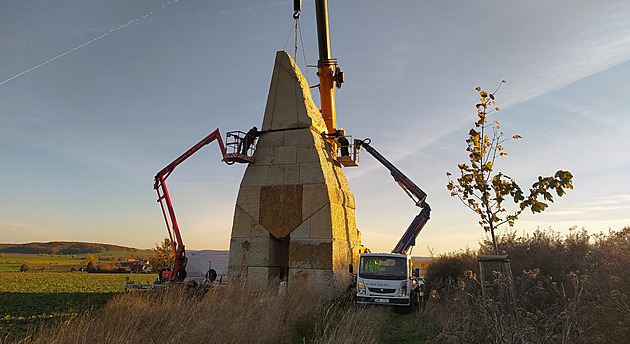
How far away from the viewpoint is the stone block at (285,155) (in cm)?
1664

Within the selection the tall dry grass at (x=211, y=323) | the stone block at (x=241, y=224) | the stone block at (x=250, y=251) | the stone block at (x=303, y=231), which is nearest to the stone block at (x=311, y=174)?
the stone block at (x=303, y=231)

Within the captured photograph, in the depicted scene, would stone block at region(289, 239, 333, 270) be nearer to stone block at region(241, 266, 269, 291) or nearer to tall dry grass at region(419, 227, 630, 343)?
stone block at region(241, 266, 269, 291)

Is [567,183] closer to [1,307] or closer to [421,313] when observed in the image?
→ [421,313]

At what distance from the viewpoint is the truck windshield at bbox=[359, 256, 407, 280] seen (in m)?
14.7

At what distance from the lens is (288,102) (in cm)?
1761

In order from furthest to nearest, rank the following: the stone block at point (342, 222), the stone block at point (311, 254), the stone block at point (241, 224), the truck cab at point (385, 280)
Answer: the stone block at point (241, 224), the stone block at point (342, 222), the stone block at point (311, 254), the truck cab at point (385, 280)

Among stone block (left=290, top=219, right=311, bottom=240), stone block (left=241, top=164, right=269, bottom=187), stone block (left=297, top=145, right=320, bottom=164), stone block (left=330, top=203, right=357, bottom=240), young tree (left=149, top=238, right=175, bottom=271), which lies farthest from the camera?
young tree (left=149, top=238, right=175, bottom=271)

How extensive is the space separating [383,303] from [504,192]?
8.66 meters

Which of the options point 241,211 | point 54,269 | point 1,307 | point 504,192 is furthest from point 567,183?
point 54,269

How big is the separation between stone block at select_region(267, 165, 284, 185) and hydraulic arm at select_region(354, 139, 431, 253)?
16.4 feet

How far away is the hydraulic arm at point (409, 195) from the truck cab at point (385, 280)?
4750 mm

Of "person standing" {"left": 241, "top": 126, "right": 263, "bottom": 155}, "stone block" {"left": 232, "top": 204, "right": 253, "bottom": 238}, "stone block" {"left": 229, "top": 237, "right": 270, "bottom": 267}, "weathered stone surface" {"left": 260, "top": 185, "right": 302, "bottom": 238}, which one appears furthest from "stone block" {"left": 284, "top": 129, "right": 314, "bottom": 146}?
"stone block" {"left": 229, "top": 237, "right": 270, "bottom": 267}

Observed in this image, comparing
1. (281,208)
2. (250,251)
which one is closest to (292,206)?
(281,208)

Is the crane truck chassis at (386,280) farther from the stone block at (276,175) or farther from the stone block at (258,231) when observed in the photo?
the stone block at (276,175)
